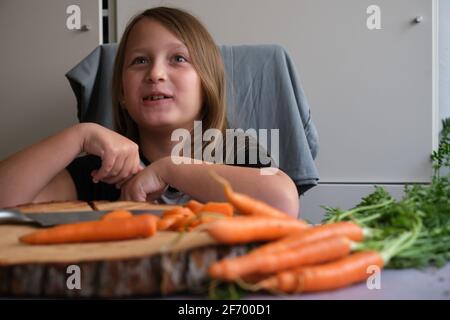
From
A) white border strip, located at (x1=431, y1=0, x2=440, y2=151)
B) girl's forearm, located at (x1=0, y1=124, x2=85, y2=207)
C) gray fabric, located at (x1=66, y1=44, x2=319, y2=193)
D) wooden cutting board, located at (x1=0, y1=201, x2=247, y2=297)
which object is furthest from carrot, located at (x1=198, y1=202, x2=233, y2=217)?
white border strip, located at (x1=431, y1=0, x2=440, y2=151)

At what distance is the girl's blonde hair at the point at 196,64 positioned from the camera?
3.94ft

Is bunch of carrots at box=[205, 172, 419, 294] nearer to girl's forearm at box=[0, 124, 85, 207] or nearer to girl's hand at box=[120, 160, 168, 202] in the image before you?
girl's hand at box=[120, 160, 168, 202]

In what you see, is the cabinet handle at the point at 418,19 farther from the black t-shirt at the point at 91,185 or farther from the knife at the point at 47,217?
the knife at the point at 47,217

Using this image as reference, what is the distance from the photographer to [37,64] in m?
1.98

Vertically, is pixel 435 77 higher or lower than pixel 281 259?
higher

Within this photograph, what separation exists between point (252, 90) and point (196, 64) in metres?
0.46

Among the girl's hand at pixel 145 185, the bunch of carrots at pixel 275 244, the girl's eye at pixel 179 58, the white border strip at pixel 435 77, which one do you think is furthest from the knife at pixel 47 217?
the white border strip at pixel 435 77

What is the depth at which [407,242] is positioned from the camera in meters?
0.44

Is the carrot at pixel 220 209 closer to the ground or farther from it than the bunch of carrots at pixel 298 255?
farther from it

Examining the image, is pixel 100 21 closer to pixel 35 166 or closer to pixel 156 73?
pixel 156 73

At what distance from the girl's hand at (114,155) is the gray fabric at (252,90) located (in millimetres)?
634

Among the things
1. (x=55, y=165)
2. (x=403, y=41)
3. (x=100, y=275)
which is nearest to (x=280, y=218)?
(x=100, y=275)

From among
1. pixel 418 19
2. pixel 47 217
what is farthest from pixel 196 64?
pixel 418 19
